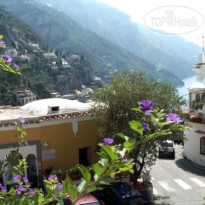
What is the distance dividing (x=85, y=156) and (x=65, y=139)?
2.01m

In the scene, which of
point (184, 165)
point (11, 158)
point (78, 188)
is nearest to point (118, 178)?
point (184, 165)

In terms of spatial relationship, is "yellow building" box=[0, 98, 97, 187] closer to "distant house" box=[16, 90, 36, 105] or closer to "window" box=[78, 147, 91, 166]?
"window" box=[78, 147, 91, 166]

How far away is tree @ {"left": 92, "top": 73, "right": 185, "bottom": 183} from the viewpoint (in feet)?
47.3

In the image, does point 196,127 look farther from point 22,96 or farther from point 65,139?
point 22,96

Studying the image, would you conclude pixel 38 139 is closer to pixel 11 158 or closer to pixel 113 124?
pixel 113 124

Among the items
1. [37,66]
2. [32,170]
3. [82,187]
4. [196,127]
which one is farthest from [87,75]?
[82,187]

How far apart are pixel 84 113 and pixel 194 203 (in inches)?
286

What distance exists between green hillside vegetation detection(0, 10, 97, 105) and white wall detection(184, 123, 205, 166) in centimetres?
10764

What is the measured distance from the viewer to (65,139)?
16672 millimetres

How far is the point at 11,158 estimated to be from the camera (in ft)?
12.5

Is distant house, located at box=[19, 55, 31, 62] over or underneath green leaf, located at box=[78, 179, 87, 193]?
over

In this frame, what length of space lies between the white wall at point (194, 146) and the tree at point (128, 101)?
875cm

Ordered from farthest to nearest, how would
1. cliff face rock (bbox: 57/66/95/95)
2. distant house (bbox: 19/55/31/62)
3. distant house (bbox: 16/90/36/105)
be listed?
cliff face rock (bbox: 57/66/95/95)
distant house (bbox: 19/55/31/62)
distant house (bbox: 16/90/36/105)

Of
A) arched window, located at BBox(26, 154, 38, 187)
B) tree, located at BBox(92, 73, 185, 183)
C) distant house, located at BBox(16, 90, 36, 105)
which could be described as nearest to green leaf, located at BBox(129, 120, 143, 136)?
tree, located at BBox(92, 73, 185, 183)
